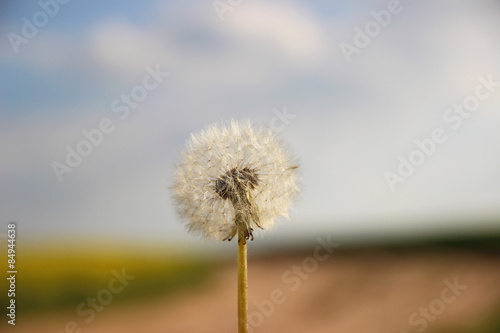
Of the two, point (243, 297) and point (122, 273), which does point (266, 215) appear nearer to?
point (243, 297)

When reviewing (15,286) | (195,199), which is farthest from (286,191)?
(15,286)

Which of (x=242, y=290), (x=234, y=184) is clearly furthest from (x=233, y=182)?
(x=242, y=290)

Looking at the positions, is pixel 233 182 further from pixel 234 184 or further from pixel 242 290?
pixel 242 290

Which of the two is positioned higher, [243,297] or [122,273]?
[122,273]

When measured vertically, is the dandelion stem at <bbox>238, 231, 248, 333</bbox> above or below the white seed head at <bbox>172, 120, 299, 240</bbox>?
below

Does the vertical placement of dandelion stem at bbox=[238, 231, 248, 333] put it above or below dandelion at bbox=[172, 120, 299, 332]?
below

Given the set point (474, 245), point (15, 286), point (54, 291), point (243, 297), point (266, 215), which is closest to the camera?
point (243, 297)

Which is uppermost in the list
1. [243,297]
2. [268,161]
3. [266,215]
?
[268,161]
